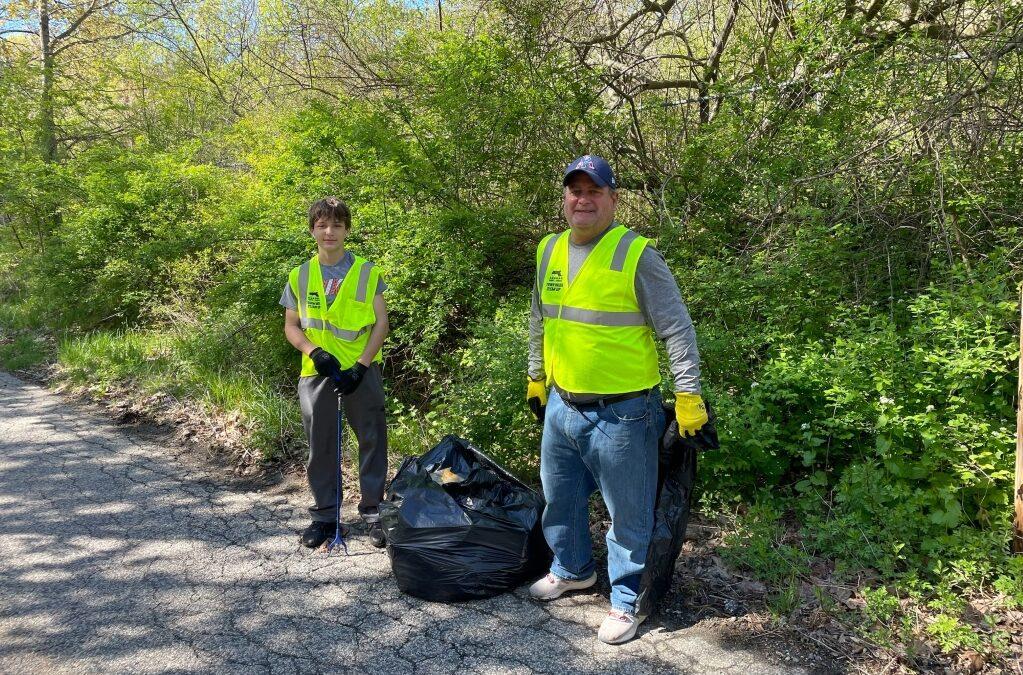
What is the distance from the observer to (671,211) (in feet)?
20.6

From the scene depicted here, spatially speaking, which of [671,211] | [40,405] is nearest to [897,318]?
[671,211]

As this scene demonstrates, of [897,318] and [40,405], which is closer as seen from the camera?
[897,318]

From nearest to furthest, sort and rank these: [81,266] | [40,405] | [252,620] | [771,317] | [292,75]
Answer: [252,620], [771,317], [40,405], [81,266], [292,75]

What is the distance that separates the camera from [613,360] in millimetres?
2945

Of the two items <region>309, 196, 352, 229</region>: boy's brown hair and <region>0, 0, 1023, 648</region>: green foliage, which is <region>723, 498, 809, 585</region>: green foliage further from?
<region>309, 196, 352, 229</region>: boy's brown hair

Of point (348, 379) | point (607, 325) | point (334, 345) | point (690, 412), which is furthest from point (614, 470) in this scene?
point (334, 345)

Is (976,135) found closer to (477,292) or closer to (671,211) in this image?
(671,211)

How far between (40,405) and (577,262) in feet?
21.9

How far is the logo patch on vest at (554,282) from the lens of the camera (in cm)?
309

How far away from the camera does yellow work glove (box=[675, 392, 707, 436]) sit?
2.85 m

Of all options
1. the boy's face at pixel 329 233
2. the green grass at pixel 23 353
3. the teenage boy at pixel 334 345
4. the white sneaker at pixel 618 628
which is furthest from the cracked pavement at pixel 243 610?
the green grass at pixel 23 353

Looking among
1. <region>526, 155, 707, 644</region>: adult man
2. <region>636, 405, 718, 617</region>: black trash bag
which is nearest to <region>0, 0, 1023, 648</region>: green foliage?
<region>636, 405, 718, 617</region>: black trash bag

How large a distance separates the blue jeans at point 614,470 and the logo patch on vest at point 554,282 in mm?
468

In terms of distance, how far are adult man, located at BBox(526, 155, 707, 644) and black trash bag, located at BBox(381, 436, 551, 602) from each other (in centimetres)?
45
